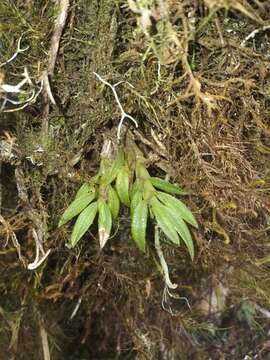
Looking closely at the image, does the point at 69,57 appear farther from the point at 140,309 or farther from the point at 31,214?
the point at 140,309

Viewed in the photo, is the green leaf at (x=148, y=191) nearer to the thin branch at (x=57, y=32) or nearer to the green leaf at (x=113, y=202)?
the green leaf at (x=113, y=202)

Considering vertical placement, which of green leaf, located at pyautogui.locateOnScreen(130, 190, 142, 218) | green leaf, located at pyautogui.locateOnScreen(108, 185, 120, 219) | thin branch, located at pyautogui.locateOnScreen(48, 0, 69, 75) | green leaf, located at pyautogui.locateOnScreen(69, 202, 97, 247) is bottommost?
green leaf, located at pyautogui.locateOnScreen(69, 202, 97, 247)

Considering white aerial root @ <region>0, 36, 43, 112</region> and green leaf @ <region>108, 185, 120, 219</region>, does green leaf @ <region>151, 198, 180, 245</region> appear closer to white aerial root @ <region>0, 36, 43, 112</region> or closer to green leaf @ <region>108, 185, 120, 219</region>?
green leaf @ <region>108, 185, 120, 219</region>

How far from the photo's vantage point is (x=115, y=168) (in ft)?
2.56

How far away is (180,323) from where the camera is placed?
1.06m

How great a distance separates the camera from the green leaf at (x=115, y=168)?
2.55 ft

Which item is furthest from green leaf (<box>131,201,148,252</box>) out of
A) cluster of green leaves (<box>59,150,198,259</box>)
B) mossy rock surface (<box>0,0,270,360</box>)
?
mossy rock surface (<box>0,0,270,360</box>)

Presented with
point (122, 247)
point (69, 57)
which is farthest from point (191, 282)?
point (69, 57)

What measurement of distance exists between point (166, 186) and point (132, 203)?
2.3 inches

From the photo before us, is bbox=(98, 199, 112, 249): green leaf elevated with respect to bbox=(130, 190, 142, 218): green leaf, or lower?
lower

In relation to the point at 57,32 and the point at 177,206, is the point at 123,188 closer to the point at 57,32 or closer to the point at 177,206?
the point at 177,206

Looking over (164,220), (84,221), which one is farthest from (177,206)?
(84,221)

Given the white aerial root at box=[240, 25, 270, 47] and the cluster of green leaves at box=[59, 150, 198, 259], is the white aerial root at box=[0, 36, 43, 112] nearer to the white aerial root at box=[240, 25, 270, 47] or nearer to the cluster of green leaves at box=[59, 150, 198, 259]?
the cluster of green leaves at box=[59, 150, 198, 259]

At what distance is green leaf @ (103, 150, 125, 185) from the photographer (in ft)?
2.55
